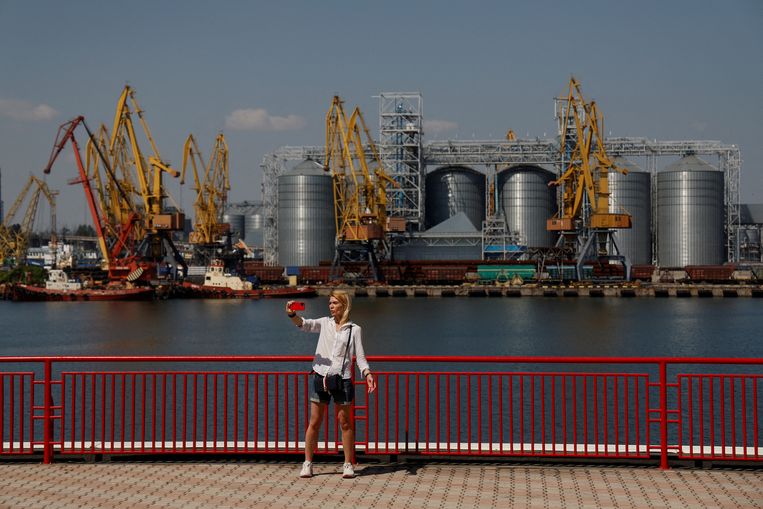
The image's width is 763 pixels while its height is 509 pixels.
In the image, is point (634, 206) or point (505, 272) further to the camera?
point (634, 206)

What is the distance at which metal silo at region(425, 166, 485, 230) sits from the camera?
125 metres

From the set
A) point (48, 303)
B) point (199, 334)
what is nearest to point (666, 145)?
point (48, 303)

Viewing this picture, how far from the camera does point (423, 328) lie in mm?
Answer: 58281

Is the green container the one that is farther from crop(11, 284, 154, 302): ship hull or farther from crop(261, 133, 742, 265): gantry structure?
crop(11, 284, 154, 302): ship hull

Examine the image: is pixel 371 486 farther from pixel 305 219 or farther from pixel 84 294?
pixel 305 219

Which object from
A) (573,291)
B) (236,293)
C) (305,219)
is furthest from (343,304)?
(305,219)

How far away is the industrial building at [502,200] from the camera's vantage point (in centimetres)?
11981

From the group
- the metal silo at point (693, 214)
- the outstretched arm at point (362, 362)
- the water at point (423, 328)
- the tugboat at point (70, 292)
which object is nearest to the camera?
the outstretched arm at point (362, 362)

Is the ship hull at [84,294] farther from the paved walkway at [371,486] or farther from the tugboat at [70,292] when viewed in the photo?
the paved walkway at [371,486]

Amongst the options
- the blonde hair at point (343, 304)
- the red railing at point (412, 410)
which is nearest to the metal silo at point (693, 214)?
the red railing at point (412, 410)

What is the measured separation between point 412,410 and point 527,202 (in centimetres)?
10060

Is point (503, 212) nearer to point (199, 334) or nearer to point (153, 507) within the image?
point (199, 334)

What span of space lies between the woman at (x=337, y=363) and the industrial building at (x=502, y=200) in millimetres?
107053

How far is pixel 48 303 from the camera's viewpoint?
308ft
